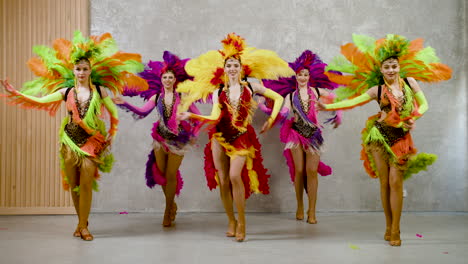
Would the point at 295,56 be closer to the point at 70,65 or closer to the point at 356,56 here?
the point at 356,56

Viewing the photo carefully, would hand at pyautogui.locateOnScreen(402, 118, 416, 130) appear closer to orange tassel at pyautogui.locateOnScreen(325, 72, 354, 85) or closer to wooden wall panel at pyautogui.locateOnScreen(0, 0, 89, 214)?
orange tassel at pyautogui.locateOnScreen(325, 72, 354, 85)

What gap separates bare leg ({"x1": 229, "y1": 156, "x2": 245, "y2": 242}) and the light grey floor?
11cm

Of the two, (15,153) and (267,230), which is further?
(15,153)

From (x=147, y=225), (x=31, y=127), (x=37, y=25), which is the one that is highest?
(x=37, y=25)

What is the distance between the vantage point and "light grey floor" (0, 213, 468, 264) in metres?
3.63

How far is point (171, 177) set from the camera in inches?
203

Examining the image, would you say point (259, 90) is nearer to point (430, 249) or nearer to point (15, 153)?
point (430, 249)

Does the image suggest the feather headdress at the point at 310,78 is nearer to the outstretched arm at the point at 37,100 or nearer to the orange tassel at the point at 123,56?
the orange tassel at the point at 123,56

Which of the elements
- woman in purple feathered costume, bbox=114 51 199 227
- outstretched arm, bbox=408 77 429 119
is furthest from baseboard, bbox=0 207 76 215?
outstretched arm, bbox=408 77 429 119

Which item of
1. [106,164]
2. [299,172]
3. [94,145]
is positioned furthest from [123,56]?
[299,172]

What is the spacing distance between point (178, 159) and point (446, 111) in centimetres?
384

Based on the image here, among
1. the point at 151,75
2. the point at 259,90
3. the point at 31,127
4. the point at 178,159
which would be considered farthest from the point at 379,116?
the point at 31,127

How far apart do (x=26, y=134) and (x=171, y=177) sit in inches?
86.7

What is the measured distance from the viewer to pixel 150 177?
5.21 meters
